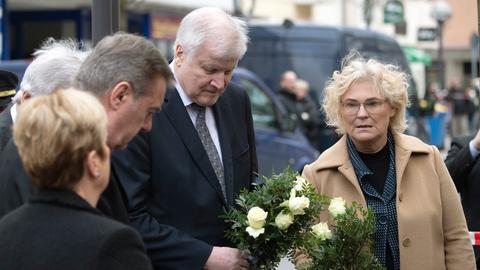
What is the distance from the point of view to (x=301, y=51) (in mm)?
17125

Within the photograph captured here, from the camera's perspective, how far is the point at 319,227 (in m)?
3.87

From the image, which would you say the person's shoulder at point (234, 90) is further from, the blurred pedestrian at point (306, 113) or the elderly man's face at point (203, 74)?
the blurred pedestrian at point (306, 113)

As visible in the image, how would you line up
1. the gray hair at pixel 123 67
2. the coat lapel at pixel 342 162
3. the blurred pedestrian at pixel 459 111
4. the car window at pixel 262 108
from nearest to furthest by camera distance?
1. the gray hair at pixel 123 67
2. the coat lapel at pixel 342 162
3. the car window at pixel 262 108
4. the blurred pedestrian at pixel 459 111

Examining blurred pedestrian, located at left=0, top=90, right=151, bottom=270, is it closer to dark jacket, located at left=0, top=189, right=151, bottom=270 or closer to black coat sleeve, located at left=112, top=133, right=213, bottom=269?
dark jacket, located at left=0, top=189, right=151, bottom=270

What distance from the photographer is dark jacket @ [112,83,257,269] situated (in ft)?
12.4

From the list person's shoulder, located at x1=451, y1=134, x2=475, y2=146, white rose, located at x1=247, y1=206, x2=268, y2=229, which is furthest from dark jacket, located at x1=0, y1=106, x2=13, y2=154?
person's shoulder, located at x1=451, y1=134, x2=475, y2=146

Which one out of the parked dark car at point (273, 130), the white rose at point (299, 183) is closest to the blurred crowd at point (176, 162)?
the white rose at point (299, 183)

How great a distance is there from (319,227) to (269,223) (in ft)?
0.73

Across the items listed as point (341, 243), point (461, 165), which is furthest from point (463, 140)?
point (341, 243)

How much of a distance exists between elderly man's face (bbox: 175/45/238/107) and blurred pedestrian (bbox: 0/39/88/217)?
0.40m

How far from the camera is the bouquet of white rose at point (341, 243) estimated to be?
3.85 m

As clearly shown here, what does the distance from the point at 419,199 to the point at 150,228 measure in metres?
1.25

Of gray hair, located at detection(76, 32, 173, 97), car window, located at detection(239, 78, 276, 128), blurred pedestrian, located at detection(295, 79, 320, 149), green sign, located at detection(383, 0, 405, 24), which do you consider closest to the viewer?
gray hair, located at detection(76, 32, 173, 97)

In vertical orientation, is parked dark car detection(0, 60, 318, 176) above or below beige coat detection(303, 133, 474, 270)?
below
